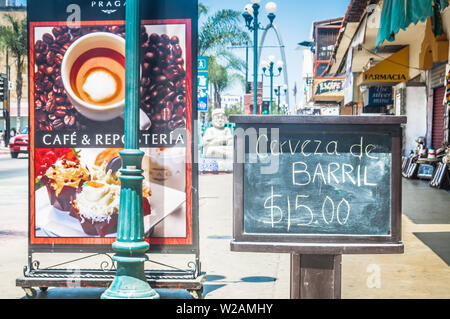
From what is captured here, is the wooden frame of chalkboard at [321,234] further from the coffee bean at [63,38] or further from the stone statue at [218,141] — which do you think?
the stone statue at [218,141]

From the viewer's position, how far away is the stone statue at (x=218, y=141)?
2267cm

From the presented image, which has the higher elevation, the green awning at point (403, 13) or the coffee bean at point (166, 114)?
the green awning at point (403, 13)

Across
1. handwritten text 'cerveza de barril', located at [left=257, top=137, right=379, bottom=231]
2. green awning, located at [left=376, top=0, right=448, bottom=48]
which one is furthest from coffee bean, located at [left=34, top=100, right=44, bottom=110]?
green awning, located at [left=376, top=0, right=448, bottom=48]

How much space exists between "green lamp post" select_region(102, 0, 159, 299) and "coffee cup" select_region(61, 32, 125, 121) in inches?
18.5

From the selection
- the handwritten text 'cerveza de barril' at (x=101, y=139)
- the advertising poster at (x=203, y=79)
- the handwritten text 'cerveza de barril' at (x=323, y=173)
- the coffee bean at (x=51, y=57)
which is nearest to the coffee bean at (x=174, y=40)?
the handwritten text 'cerveza de barril' at (x=101, y=139)

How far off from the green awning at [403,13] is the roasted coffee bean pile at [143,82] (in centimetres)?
409

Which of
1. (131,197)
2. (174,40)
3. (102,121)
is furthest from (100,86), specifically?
(131,197)

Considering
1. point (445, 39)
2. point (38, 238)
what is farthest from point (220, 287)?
point (445, 39)

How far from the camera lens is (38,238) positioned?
18.4 ft

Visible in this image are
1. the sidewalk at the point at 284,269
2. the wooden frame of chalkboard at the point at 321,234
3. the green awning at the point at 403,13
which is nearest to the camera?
the wooden frame of chalkboard at the point at 321,234

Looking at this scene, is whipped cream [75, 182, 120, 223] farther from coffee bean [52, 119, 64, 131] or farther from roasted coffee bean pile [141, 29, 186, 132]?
roasted coffee bean pile [141, 29, 186, 132]

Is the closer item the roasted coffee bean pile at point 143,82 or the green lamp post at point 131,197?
the green lamp post at point 131,197

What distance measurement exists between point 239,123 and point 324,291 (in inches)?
48.2

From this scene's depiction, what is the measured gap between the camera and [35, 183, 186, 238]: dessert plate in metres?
5.52
